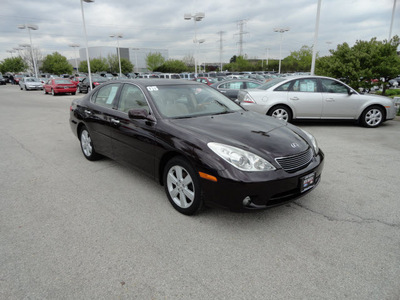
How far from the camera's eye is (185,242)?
9.16 ft

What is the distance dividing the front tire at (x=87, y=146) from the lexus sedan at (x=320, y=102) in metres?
4.98

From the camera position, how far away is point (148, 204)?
3594mm

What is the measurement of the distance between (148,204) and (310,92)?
6.68 m

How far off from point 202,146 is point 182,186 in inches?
22.6

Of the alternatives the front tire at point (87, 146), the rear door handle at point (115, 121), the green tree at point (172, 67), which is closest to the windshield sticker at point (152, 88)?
the rear door handle at point (115, 121)

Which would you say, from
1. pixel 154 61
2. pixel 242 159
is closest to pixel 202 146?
pixel 242 159

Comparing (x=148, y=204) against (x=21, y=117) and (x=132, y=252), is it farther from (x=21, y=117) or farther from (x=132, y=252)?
(x=21, y=117)

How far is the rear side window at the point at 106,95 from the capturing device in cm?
452

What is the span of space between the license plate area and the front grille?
118 millimetres

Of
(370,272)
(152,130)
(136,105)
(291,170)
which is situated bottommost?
(370,272)

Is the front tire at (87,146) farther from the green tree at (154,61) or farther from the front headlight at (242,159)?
the green tree at (154,61)

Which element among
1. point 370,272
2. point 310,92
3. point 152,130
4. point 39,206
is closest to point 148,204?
point 152,130

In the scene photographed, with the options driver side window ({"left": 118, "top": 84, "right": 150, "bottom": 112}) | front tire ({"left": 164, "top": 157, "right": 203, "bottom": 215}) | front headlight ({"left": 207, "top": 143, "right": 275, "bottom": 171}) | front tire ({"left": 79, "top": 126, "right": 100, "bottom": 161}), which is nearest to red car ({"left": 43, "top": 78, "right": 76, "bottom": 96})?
front tire ({"left": 79, "top": 126, "right": 100, "bottom": 161})

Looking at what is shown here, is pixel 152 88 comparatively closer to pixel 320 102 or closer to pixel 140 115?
pixel 140 115
